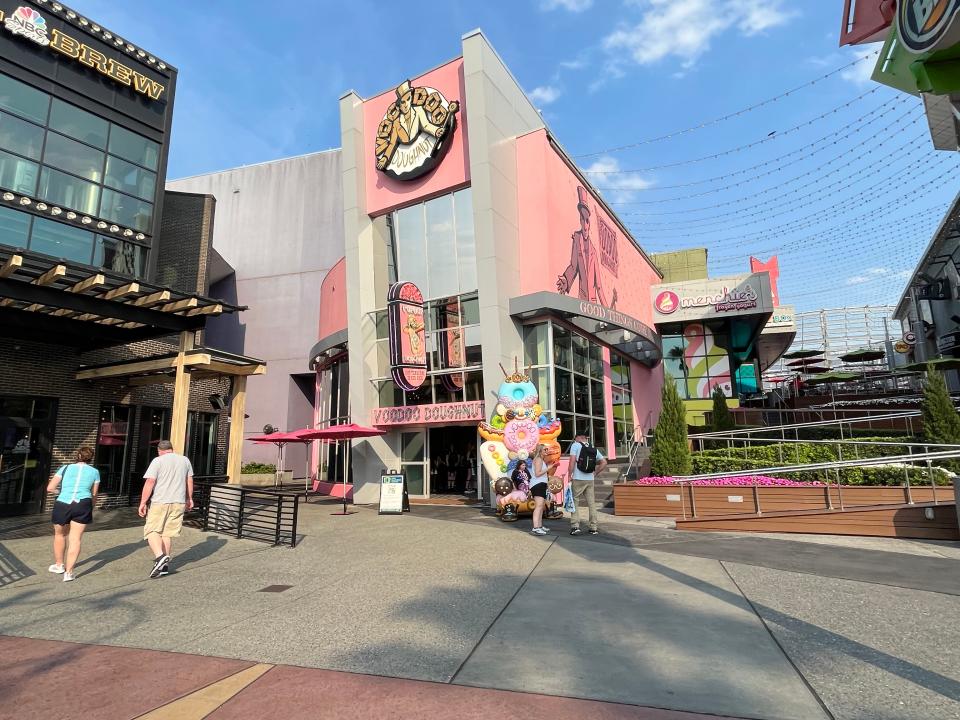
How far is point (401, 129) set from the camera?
57.5 feet

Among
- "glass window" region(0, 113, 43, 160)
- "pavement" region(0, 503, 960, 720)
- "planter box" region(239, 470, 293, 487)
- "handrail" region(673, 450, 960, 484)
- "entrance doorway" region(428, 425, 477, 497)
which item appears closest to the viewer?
"pavement" region(0, 503, 960, 720)

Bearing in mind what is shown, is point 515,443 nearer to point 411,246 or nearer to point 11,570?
point 411,246

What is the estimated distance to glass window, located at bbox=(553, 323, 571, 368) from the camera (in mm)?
16312

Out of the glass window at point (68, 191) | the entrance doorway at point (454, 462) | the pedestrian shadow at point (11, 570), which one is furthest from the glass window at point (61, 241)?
the entrance doorway at point (454, 462)

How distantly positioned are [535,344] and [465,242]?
376cm

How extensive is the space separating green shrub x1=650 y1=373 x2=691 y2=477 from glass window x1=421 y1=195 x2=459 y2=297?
7.26 metres

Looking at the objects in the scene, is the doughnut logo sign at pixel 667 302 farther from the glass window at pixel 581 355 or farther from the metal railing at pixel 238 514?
the metal railing at pixel 238 514

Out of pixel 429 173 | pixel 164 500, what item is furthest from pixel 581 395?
pixel 164 500

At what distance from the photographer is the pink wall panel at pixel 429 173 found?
16.5 meters

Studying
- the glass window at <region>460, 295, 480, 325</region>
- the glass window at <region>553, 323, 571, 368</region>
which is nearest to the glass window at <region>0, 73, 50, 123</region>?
the glass window at <region>460, 295, 480, 325</region>

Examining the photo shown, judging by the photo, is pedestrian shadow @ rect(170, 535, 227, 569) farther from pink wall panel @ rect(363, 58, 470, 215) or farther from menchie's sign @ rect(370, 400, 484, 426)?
pink wall panel @ rect(363, 58, 470, 215)

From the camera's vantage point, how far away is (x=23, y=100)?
1525 cm

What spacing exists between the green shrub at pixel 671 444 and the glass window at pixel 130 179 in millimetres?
17824

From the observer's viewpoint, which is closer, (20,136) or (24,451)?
(24,451)
